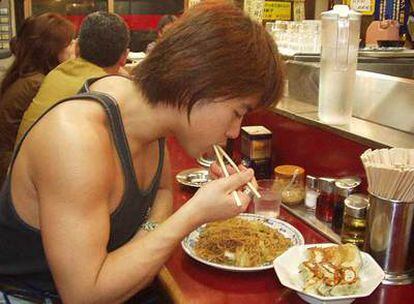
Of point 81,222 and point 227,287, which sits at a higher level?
point 81,222

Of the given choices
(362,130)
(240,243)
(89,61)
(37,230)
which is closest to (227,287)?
(240,243)

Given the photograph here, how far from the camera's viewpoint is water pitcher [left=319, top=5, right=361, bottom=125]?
1.79 m

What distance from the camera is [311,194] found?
176cm

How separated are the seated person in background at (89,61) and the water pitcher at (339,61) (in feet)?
4.73

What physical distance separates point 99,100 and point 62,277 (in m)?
0.43

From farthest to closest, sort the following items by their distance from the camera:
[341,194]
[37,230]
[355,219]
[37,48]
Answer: [37,48] → [341,194] → [355,219] → [37,230]

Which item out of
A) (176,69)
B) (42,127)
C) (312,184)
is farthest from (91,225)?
(312,184)

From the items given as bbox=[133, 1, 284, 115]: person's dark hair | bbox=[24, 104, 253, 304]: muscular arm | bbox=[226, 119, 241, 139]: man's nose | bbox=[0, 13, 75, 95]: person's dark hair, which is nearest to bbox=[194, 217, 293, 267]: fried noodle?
bbox=[24, 104, 253, 304]: muscular arm

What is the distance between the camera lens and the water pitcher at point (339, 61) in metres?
1.79

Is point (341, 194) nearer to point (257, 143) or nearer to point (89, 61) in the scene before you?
point (257, 143)

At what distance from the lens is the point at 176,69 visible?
3.80 ft

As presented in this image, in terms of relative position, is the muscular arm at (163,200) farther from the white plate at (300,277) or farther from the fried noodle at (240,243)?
the white plate at (300,277)

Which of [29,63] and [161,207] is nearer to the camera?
[161,207]

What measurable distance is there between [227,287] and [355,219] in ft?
1.39
